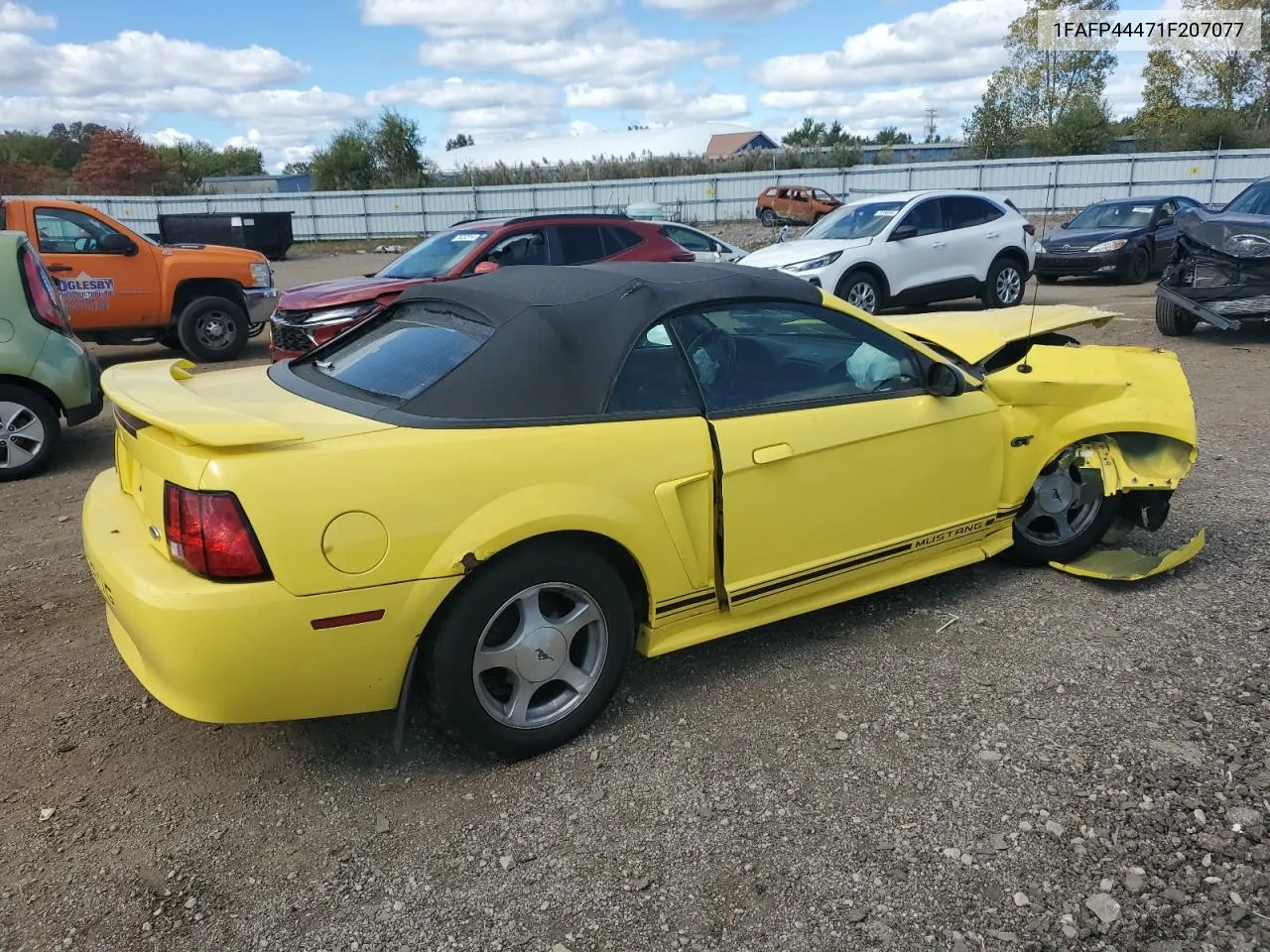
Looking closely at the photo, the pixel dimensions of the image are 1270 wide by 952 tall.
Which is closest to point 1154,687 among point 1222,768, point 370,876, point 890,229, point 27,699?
point 1222,768

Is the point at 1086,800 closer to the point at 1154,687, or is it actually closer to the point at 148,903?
the point at 1154,687

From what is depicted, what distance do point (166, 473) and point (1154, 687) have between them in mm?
3362

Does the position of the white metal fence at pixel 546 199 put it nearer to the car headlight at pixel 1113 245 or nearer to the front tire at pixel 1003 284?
the car headlight at pixel 1113 245

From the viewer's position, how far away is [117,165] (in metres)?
54.8

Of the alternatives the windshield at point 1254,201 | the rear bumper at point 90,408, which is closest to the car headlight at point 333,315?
the rear bumper at point 90,408

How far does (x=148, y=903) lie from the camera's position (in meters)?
2.45

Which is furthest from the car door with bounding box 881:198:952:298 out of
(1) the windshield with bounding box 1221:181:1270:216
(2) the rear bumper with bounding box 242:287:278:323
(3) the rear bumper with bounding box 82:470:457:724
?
(3) the rear bumper with bounding box 82:470:457:724

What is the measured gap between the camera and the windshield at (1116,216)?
1652 cm

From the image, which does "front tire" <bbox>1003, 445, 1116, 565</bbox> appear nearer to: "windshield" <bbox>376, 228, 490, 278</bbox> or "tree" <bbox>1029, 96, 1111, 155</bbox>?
"windshield" <bbox>376, 228, 490, 278</bbox>

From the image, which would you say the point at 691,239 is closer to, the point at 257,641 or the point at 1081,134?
the point at 257,641

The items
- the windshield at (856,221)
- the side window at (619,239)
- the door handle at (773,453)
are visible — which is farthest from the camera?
the windshield at (856,221)

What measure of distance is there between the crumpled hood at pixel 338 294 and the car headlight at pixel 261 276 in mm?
2859

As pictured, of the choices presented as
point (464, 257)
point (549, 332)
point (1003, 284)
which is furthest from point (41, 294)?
point (1003, 284)

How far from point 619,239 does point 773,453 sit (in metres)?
7.21
